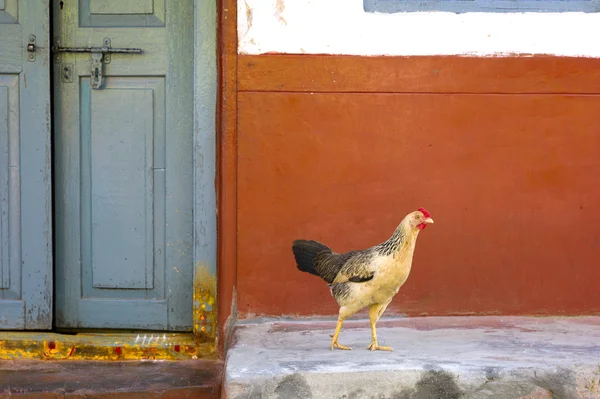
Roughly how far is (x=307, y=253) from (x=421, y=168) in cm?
91

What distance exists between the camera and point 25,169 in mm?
4648

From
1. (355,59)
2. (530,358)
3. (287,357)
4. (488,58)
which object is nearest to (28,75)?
(355,59)

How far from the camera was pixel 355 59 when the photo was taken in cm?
452

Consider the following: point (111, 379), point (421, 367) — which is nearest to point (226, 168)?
point (111, 379)

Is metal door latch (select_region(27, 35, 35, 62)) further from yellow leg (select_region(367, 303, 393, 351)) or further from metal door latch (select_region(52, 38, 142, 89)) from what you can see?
yellow leg (select_region(367, 303, 393, 351))

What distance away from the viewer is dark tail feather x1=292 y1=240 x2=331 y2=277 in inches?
161

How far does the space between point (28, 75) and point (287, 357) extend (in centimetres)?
221

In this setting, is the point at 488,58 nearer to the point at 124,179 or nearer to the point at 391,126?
the point at 391,126

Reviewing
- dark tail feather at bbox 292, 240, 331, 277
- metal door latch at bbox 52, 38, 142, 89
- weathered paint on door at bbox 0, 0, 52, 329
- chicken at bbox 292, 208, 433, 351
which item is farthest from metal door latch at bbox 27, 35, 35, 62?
chicken at bbox 292, 208, 433, 351

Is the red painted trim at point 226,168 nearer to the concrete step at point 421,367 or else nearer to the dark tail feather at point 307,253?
the concrete step at point 421,367

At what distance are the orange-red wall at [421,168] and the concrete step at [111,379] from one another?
49 cm

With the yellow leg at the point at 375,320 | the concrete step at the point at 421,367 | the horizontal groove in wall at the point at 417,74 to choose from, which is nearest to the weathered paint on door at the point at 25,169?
the horizontal groove in wall at the point at 417,74

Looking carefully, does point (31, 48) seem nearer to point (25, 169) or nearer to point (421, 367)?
point (25, 169)

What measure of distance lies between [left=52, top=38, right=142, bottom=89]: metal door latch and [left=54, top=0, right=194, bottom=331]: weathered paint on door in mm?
32
